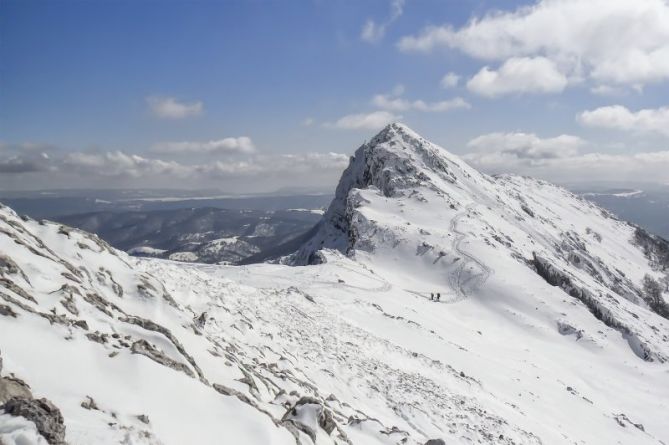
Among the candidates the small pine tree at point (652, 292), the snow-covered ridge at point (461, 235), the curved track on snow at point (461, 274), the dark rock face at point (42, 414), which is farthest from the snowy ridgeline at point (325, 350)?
the small pine tree at point (652, 292)

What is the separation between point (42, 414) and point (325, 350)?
808 inches

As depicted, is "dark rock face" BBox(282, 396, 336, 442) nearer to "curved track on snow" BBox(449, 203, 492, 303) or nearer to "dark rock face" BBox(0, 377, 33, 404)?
"dark rock face" BBox(0, 377, 33, 404)

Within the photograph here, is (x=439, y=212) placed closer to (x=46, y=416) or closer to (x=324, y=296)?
(x=324, y=296)

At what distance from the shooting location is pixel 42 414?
26.6 feet

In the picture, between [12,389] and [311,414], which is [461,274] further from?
[12,389]

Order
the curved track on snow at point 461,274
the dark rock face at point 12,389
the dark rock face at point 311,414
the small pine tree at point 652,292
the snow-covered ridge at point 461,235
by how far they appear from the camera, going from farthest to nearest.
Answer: the small pine tree at point 652,292 → the snow-covered ridge at point 461,235 → the curved track on snow at point 461,274 → the dark rock face at point 311,414 → the dark rock face at point 12,389

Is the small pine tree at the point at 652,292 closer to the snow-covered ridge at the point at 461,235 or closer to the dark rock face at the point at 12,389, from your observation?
the snow-covered ridge at the point at 461,235

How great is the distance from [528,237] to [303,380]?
106 m

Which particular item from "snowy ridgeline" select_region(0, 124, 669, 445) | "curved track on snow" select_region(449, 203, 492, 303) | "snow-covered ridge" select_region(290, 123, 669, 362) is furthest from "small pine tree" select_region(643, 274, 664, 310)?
"curved track on snow" select_region(449, 203, 492, 303)

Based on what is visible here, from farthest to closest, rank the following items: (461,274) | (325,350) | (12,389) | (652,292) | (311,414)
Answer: (652,292)
(461,274)
(325,350)
(311,414)
(12,389)

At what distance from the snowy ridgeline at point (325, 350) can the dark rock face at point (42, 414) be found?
0.03 metres

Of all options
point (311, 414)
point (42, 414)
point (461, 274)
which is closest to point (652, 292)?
point (461, 274)

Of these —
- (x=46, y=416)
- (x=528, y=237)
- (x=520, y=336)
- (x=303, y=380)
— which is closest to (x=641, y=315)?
(x=528, y=237)

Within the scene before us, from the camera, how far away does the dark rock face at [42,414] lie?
795 cm
